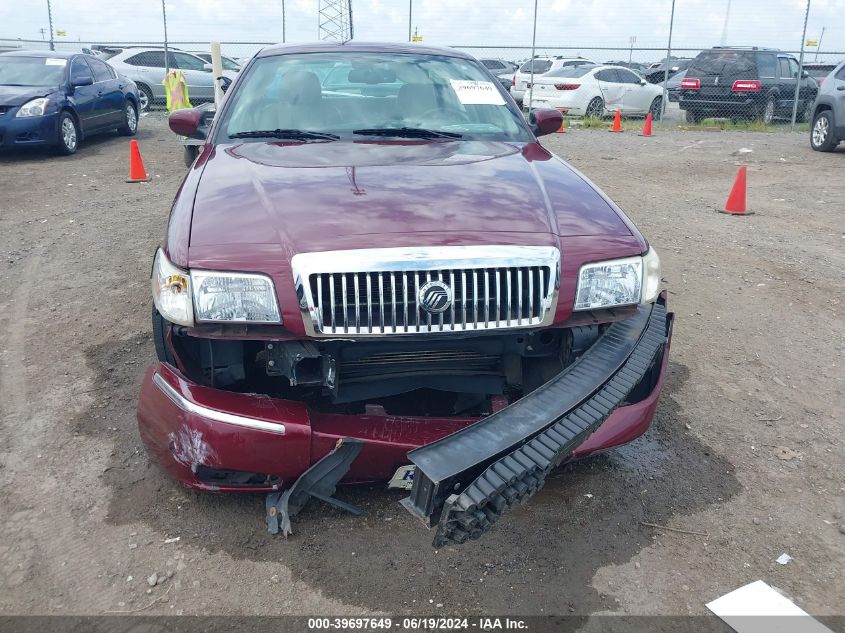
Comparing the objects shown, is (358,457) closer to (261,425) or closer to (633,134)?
(261,425)

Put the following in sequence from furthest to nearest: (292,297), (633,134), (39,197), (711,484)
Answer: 1. (633,134)
2. (39,197)
3. (711,484)
4. (292,297)

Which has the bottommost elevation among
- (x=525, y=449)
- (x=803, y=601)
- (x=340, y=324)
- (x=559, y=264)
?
(x=803, y=601)

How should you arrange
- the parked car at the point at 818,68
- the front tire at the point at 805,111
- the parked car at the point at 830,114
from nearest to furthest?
the parked car at the point at 830,114, the front tire at the point at 805,111, the parked car at the point at 818,68

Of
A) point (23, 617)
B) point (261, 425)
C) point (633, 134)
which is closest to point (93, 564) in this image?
point (23, 617)

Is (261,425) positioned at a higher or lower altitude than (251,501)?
higher

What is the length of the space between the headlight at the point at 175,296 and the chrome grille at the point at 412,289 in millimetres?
388

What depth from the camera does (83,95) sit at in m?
11.7

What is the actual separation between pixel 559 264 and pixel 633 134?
14.4 m

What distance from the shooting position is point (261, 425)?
99.2 inches

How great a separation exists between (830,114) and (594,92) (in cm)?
626

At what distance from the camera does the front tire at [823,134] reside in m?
12.7

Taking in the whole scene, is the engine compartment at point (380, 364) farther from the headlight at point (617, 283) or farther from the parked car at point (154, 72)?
the parked car at point (154, 72)

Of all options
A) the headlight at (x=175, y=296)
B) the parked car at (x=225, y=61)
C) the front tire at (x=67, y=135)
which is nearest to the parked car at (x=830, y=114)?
the front tire at (x=67, y=135)

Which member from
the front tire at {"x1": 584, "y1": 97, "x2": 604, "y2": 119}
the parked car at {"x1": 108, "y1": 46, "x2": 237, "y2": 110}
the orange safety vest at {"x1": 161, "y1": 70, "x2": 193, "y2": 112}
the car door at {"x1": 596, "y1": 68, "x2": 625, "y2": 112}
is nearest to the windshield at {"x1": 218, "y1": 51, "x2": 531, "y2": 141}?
the orange safety vest at {"x1": 161, "y1": 70, "x2": 193, "y2": 112}
